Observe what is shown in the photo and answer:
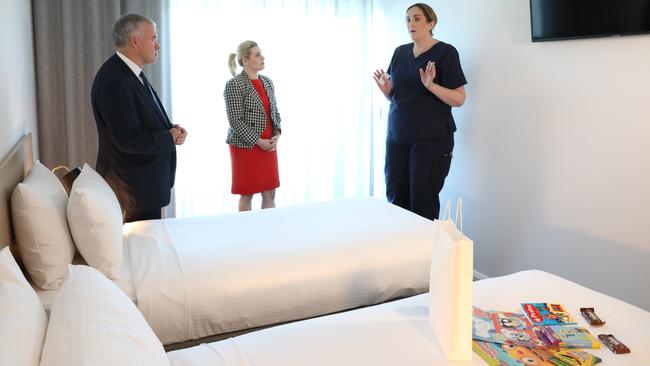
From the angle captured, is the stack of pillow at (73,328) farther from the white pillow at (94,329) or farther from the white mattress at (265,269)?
the white mattress at (265,269)

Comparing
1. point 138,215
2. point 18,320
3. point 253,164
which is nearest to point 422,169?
point 253,164

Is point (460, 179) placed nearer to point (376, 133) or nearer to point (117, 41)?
point (376, 133)

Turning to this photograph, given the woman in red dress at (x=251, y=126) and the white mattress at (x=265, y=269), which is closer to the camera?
the white mattress at (x=265, y=269)

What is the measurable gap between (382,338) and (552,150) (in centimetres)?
191

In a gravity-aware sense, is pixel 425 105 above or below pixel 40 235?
above

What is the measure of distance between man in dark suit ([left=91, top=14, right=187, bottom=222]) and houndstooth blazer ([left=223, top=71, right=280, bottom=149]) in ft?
2.47

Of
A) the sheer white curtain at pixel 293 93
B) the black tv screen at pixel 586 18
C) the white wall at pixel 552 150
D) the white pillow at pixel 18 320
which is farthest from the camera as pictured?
the sheer white curtain at pixel 293 93

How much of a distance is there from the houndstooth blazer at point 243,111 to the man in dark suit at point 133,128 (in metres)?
0.75

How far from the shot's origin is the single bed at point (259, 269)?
185 cm

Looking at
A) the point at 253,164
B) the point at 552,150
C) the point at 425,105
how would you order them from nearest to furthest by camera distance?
the point at 552,150 → the point at 425,105 → the point at 253,164

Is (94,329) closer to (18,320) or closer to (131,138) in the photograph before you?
(18,320)

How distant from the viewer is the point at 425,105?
321cm

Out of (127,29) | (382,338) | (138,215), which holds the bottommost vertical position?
(382,338)

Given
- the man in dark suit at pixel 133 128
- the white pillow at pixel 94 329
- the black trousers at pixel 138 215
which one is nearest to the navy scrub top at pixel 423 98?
the man in dark suit at pixel 133 128
